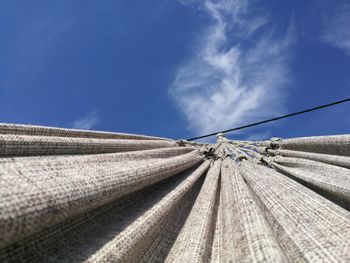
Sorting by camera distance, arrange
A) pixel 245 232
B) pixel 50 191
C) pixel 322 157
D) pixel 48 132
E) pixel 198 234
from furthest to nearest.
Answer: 1. pixel 322 157
2. pixel 48 132
3. pixel 198 234
4. pixel 245 232
5. pixel 50 191

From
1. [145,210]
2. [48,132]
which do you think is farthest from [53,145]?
[145,210]

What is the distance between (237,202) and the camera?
4.36 feet

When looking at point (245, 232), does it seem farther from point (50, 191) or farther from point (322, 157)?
point (322, 157)

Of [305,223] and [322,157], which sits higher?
[322,157]

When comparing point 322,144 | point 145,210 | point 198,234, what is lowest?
point 198,234

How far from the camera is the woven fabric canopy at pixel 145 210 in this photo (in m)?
0.85

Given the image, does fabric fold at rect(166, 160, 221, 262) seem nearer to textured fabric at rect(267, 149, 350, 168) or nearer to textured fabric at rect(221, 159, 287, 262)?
textured fabric at rect(221, 159, 287, 262)

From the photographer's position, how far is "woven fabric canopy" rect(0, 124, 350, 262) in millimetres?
846

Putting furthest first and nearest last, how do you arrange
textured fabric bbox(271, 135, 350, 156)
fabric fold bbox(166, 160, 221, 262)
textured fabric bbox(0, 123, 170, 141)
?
textured fabric bbox(271, 135, 350, 156) → textured fabric bbox(0, 123, 170, 141) → fabric fold bbox(166, 160, 221, 262)

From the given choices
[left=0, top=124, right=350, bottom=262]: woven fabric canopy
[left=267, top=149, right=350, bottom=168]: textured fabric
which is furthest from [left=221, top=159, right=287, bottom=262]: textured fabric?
[left=267, top=149, right=350, bottom=168]: textured fabric

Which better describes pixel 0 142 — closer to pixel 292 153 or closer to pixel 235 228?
pixel 235 228

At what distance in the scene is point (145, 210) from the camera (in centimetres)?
129

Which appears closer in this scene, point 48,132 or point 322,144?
point 48,132

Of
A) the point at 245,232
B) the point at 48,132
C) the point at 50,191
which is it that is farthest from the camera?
the point at 48,132
